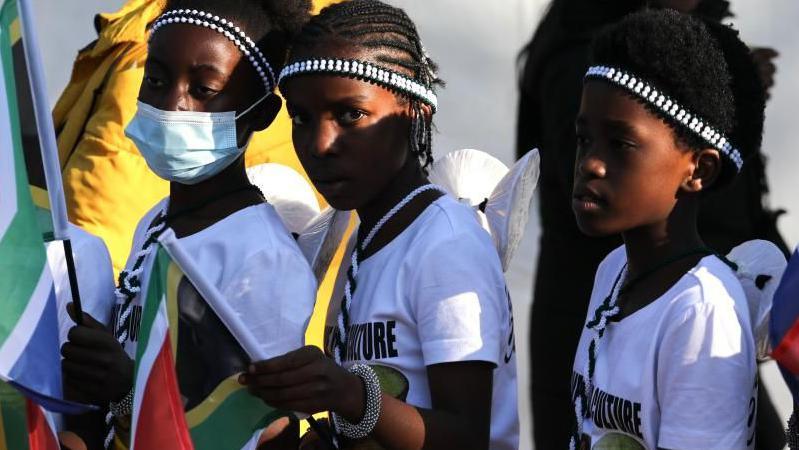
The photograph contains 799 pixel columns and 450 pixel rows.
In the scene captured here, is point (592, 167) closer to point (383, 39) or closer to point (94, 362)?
point (383, 39)

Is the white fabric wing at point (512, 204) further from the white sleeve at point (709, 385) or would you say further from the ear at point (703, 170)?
the white sleeve at point (709, 385)

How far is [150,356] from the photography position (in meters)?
3.25

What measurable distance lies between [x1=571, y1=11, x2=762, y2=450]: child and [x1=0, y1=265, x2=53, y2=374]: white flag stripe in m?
1.11

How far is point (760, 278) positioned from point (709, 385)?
342 mm

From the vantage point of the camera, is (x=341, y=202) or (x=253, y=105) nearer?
(x=341, y=202)

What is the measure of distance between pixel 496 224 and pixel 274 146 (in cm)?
110

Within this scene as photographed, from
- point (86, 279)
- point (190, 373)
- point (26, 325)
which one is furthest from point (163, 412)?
point (86, 279)

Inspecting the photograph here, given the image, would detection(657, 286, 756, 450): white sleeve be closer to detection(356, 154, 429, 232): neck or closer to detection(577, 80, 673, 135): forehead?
detection(577, 80, 673, 135): forehead

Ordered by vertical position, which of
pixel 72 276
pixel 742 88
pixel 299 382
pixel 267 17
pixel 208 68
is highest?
pixel 267 17

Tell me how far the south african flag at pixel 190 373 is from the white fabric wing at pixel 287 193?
101 cm

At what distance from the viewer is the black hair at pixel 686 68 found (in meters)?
3.50

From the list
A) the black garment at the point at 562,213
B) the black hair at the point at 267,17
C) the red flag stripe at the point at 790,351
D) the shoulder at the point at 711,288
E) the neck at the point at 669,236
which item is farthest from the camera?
the black garment at the point at 562,213

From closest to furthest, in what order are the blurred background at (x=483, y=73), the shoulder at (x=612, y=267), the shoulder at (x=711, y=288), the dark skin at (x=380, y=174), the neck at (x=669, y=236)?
the shoulder at (x=711, y=288)
the dark skin at (x=380, y=174)
the neck at (x=669, y=236)
the shoulder at (x=612, y=267)
the blurred background at (x=483, y=73)

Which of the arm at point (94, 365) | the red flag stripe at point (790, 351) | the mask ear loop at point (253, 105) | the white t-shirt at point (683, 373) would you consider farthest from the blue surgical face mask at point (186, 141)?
the red flag stripe at point (790, 351)
